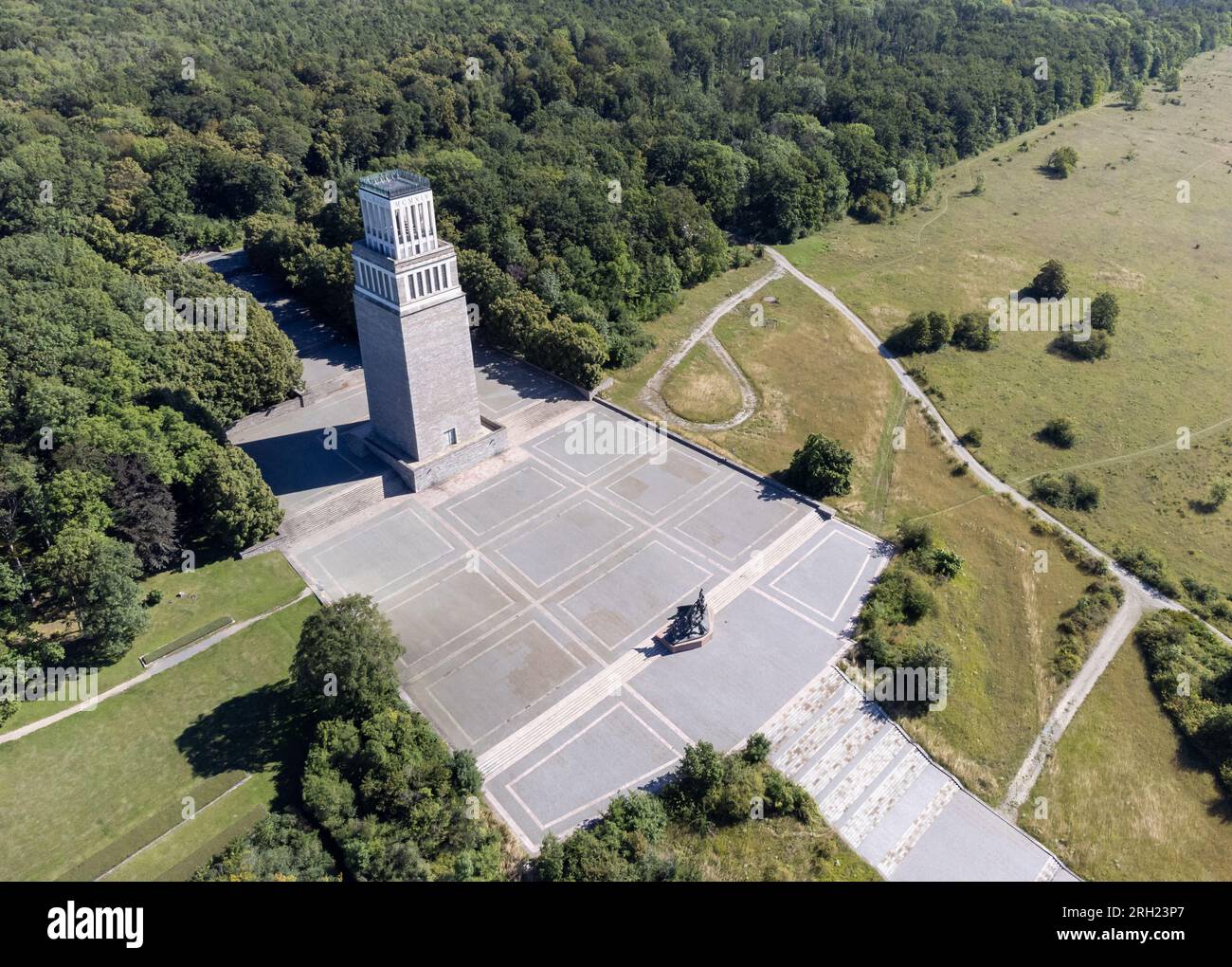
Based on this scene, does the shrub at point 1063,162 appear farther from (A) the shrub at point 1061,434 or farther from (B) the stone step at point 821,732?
(B) the stone step at point 821,732

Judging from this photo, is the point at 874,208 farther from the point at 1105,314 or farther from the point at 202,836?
the point at 202,836

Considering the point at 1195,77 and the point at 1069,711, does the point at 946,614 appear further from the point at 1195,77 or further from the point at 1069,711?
the point at 1195,77

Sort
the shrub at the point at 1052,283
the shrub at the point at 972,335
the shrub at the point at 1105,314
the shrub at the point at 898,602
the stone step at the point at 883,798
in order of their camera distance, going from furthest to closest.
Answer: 1. the shrub at the point at 1052,283
2. the shrub at the point at 1105,314
3. the shrub at the point at 972,335
4. the shrub at the point at 898,602
5. the stone step at the point at 883,798

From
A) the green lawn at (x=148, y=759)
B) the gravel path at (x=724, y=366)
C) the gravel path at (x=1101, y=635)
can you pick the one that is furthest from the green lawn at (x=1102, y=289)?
the green lawn at (x=148, y=759)

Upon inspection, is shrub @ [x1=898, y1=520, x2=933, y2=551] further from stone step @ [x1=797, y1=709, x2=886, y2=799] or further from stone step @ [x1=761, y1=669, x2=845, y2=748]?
stone step @ [x1=797, y1=709, x2=886, y2=799]

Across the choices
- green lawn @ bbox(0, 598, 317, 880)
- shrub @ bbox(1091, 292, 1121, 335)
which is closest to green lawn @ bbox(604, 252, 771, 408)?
shrub @ bbox(1091, 292, 1121, 335)

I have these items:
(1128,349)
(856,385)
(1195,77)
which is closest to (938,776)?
(856,385)
